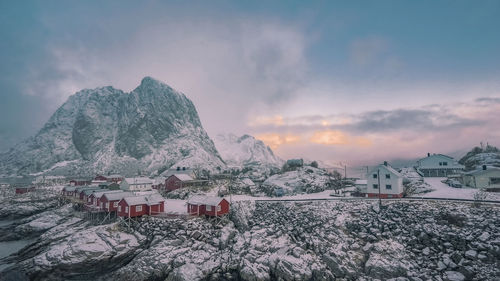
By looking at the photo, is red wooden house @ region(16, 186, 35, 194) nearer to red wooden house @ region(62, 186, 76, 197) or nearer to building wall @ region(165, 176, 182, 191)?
red wooden house @ region(62, 186, 76, 197)

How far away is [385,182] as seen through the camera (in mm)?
48781

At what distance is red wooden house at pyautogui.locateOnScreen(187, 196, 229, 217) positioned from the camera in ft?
134

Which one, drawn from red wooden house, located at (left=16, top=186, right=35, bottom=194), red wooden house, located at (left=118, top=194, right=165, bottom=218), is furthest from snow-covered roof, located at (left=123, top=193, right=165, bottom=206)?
red wooden house, located at (left=16, top=186, right=35, bottom=194)

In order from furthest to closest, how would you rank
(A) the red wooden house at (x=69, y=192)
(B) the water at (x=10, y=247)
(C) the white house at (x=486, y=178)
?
(A) the red wooden house at (x=69, y=192), (C) the white house at (x=486, y=178), (B) the water at (x=10, y=247)

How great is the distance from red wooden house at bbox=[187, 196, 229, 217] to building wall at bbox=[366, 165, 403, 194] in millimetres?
A: 30577

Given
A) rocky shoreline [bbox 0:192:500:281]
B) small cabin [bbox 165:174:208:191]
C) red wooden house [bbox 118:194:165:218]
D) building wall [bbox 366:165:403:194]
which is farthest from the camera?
small cabin [bbox 165:174:208:191]

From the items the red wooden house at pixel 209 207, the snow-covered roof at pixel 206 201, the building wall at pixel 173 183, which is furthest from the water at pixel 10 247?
the building wall at pixel 173 183

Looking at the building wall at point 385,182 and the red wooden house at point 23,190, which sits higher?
the building wall at point 385,182

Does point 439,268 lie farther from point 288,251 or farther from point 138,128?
point 138,128

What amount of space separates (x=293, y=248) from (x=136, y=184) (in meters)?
58.0

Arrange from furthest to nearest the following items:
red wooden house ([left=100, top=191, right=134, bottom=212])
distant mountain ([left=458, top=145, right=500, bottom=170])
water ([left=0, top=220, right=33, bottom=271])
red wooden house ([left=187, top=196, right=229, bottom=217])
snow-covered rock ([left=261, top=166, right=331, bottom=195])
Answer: distant mountain ([left=458, top=145, right=500, bottom=170]) < snow-covered rock ([left=261, top=166, right=331, bottom=195]) < red wooden house ([left=100, top=191, right=134, bottom=212]) < red wooden house ([left=187, top=196, right=229, bottom=217]) < water ([left=0, top=220, right=33, bottom=271])

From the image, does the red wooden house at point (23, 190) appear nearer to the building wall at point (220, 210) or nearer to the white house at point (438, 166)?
the building wall at point (220, 210)

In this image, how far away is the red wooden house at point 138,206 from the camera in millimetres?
39875

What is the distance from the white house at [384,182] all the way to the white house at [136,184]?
62.5 meters
